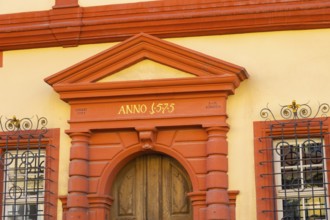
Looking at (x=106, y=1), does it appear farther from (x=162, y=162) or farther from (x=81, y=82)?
(x=162, y=162)

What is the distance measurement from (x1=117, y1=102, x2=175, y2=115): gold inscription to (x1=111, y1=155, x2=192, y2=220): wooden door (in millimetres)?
698

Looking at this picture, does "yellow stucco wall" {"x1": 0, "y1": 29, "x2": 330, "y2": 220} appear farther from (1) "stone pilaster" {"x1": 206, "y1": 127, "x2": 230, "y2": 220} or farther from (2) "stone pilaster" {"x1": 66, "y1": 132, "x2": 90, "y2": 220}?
(2) "stone pilaster" {"x1": 66, "y1": 132, "x2": 90, "y2": 220}

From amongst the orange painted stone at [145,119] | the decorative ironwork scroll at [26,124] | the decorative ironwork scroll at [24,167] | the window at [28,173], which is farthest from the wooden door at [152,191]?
the decorative ironwork scroll at [26,124]

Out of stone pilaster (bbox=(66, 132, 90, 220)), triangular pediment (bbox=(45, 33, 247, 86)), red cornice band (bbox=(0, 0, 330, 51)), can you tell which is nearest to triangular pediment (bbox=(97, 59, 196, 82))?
triangular pediment (bbox=(45, 33, 247, 86))

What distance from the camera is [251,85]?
11.6 metres

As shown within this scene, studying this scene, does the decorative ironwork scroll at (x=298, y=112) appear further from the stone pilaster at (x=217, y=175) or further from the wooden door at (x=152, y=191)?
the wooden door at (x=152, y=191)

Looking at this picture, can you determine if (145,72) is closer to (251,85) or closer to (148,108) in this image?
(148,108)

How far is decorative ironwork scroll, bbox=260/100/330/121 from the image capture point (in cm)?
1123

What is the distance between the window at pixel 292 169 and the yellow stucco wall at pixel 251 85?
0.17 metres

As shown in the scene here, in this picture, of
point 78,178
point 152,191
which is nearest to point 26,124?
point 78,178

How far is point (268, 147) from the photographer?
11.3 meters

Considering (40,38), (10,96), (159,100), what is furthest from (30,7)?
(159,100)

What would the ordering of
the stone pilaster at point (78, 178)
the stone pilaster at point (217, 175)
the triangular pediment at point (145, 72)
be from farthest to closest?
the triangular pediment at point (145, 72) < the stone pilaster at point (78, 178) < the stone pilaster at point (217, 175)

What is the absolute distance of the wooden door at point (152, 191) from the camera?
11.6m
